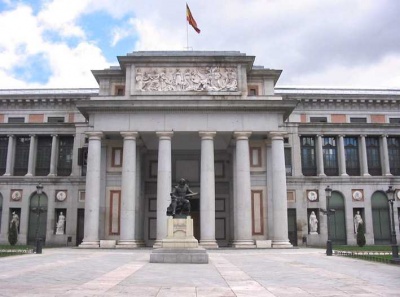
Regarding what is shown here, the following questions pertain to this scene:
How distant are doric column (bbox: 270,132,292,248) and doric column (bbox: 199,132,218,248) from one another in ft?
18.6

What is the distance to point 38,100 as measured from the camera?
56094mm

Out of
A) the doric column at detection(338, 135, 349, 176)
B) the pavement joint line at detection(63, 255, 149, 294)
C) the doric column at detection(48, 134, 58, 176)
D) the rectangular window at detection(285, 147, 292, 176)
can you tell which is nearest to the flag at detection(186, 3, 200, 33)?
the rectangular window at detection(285, 147, 292, 176)

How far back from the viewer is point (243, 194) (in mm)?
39906

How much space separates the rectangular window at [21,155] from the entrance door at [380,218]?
43145 mm

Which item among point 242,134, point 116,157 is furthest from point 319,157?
point 116,157

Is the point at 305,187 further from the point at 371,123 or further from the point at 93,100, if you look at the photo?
the point at 93,100

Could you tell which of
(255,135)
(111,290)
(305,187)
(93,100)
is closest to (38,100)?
(93,100)

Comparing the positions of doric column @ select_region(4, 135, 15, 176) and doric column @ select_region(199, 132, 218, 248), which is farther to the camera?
doric column @ select_region(4, 135, 15, 176)

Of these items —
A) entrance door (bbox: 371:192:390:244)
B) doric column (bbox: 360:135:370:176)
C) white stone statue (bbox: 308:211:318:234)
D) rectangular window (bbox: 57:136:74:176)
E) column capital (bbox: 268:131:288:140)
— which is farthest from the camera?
doric column (bbox: 360:135:370:176)

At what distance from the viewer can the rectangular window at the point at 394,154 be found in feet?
185

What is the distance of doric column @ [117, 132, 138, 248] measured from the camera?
129 ft

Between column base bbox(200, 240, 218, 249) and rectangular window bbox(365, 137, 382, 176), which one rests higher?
rectangular window bbox(365, 137, 382, 176)

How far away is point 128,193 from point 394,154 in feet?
117

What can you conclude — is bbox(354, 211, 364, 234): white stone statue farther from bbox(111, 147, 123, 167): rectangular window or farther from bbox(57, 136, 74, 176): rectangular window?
bbox(57, 136, 74, 176): rectangular window
